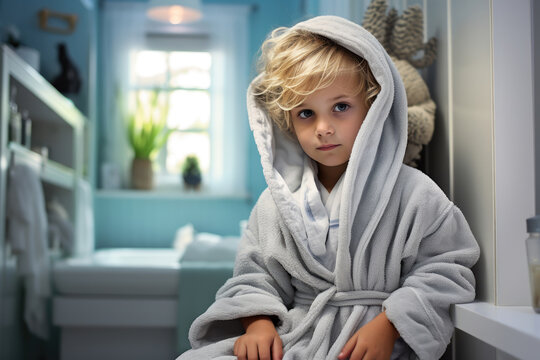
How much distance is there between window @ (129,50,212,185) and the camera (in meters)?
4.15

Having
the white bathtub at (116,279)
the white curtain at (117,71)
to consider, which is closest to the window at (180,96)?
the white curtain at (117,71)

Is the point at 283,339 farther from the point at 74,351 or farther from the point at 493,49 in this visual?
the point at 74,351

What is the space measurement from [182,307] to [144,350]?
0.86 feet

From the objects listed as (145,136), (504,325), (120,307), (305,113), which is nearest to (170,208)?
(145,136)

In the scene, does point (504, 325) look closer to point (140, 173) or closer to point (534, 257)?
point (534, 257)

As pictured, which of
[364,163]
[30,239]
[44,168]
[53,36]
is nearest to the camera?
[364,163]

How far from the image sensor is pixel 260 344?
906 mm

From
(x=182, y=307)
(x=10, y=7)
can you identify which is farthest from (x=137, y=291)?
(x=10, y=7)

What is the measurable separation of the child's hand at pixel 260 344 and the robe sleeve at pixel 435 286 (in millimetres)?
184

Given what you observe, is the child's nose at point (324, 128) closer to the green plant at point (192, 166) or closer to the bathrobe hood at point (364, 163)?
the bathrobe hood at point (364, 163)

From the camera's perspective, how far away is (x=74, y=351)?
92.8 inches

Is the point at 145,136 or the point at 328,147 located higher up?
the point at 145,136

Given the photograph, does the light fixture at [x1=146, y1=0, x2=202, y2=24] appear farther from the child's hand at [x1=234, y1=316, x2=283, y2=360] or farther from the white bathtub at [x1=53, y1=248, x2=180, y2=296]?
the child's hand at [x1=234, y1=316, x2=283, y2=360]

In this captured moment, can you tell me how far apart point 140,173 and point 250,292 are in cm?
312
